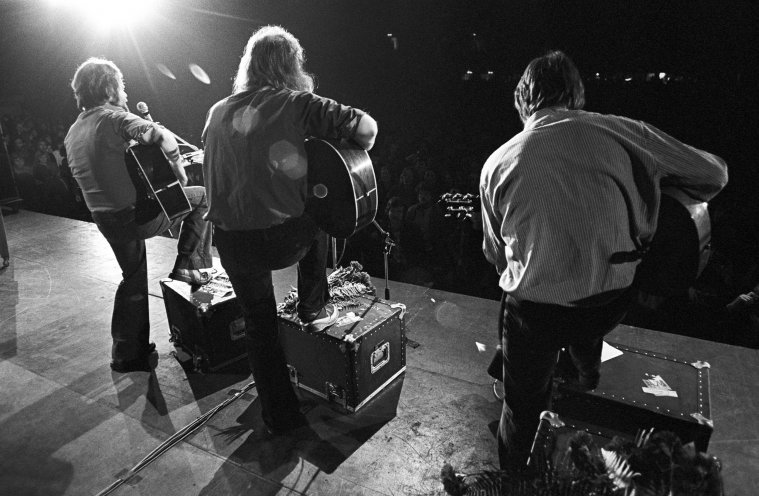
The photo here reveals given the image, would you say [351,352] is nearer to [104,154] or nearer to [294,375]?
[294,375]

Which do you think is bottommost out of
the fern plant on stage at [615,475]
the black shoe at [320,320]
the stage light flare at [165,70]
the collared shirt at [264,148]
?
the black shoe at [320,320]

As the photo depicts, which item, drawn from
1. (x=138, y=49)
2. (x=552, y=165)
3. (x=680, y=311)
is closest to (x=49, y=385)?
(x=552, y=165)

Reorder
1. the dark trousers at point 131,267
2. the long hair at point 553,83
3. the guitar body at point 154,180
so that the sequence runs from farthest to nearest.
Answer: the dark trousers at point 131,267 → the guitar body at point 154,180 → the long hair at point 553,83

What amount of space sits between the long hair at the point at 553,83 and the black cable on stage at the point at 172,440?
2462mm

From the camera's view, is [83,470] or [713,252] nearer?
[83,470]

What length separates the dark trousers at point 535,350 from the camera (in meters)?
1.84

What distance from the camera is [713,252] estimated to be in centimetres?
469

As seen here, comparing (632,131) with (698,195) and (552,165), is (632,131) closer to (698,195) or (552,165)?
(552,165)

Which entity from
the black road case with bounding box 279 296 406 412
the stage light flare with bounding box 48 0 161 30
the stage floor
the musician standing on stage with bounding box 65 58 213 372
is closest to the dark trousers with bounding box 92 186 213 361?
the musician standing on stage with bounding box 65 58 213 372

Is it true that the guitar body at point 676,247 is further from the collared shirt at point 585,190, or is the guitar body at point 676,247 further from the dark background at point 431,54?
the dark background at point 431,54

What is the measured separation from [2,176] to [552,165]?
361 inches

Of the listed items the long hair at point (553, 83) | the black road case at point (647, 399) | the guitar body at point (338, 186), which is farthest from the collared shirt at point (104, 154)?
the black road case at point (647, 399)

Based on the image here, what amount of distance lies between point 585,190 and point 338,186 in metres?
1.08

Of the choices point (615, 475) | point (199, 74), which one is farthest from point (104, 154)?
point (199, 74)
